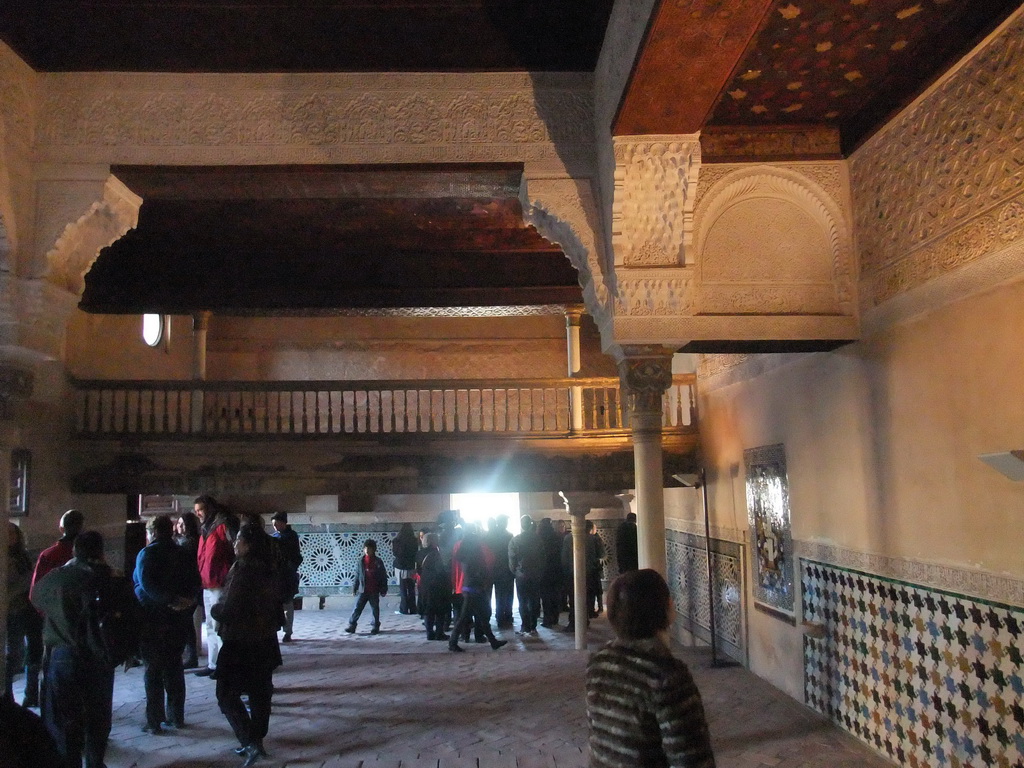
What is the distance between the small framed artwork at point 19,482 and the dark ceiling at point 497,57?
300cm

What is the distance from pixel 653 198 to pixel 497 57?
128cm

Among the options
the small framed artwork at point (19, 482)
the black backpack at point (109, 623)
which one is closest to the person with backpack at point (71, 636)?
the black backpack at point (109, 623)

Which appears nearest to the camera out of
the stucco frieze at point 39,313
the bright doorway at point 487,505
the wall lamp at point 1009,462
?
the wall lamp at point 1009,462

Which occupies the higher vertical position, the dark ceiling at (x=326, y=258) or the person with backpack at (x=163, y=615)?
the dark ceiling at (x=326, y=258)

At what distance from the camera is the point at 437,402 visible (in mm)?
12430

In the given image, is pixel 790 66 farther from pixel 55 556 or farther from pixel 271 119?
pixel 55 556

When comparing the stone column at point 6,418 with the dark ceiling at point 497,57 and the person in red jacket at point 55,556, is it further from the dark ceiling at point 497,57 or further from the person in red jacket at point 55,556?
the dark ceiling at point 497,57

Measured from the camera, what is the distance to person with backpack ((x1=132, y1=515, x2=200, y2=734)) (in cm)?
529

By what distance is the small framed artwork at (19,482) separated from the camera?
778cm

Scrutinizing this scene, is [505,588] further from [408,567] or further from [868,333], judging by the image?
[868,333]

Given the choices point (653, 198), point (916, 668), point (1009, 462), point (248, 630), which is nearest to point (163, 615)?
point (248, 630)

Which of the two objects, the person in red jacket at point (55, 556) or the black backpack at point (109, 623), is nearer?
the black backpack at point (109, 623)

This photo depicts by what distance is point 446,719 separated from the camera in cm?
581

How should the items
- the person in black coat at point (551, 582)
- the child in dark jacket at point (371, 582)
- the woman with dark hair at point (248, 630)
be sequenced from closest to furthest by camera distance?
the woman with dark hair at point (248, 630) < the child in dark jacket at point (371, 582) < the person in black coat at point (551, 582)
